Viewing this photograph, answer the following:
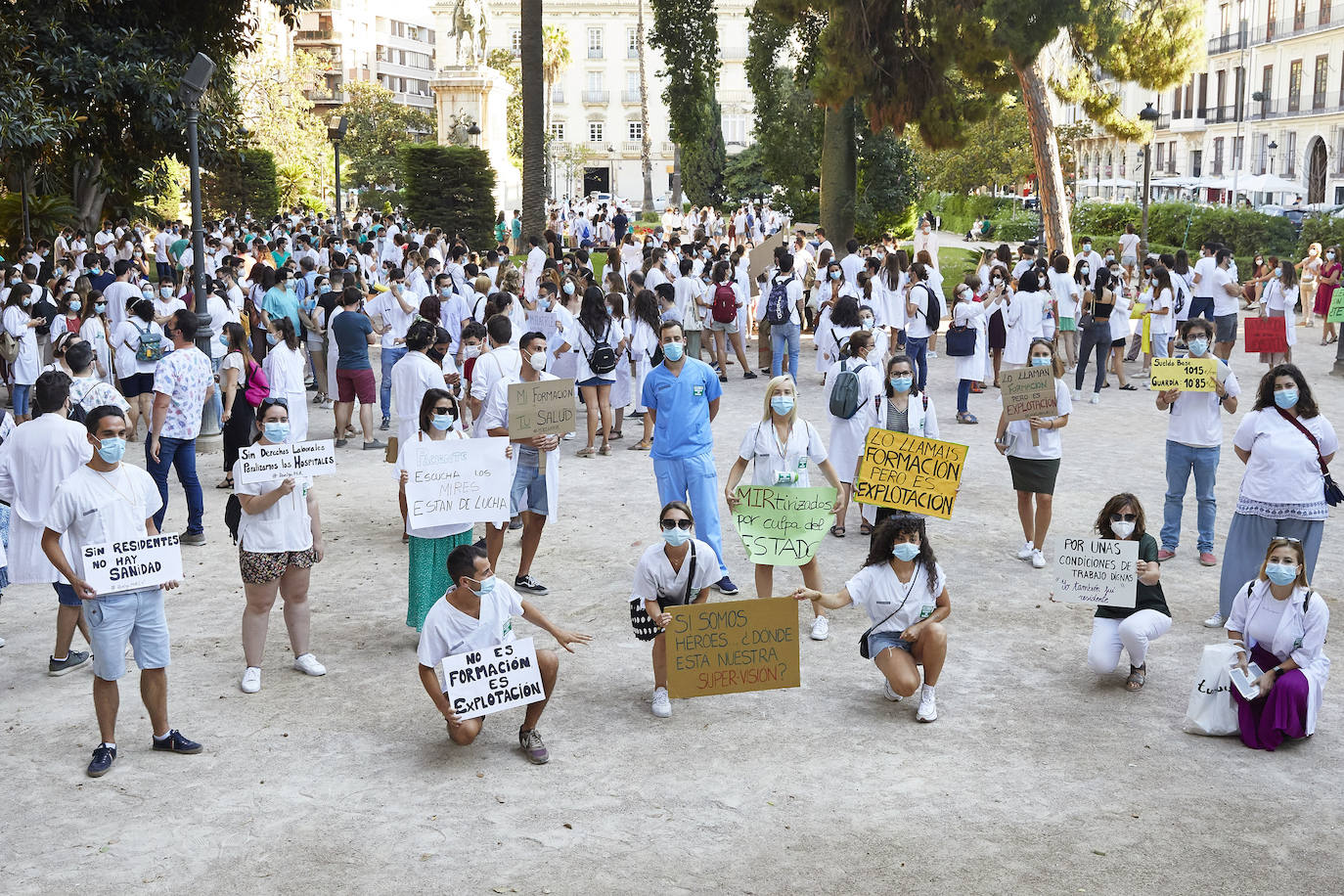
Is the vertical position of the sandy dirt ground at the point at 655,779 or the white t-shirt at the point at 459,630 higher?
the white t-shirt at the point at 459,630

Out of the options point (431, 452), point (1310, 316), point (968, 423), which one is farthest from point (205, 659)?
point (1310, 316)

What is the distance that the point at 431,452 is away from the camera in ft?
25.1

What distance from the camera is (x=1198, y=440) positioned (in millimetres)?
9359

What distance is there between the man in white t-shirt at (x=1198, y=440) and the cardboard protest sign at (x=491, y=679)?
203 inches

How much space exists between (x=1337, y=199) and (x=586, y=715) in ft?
167

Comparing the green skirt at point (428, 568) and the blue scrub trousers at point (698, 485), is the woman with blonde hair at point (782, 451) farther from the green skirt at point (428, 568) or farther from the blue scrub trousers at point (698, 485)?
the green skirt at point (428, 568)

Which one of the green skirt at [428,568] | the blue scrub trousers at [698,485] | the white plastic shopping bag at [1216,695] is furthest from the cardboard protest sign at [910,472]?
the green skirt at [428,568]

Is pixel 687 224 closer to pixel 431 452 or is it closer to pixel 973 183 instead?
pixel 973 183

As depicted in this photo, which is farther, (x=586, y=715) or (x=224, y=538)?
(x=224, y=538)

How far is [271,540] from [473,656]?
1.55m

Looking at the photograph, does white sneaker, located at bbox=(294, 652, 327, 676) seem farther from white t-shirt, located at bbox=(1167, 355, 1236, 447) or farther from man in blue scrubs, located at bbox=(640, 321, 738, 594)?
white t-shirt, located at bbox=(1167, 355, 1236, 447)

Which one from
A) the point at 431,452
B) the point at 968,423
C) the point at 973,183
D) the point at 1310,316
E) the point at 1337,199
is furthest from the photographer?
the point at 1337,199

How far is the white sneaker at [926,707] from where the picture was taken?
6.93 meters

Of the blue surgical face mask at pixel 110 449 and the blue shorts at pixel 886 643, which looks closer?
the blue surgical face mask at pixel 110 449
